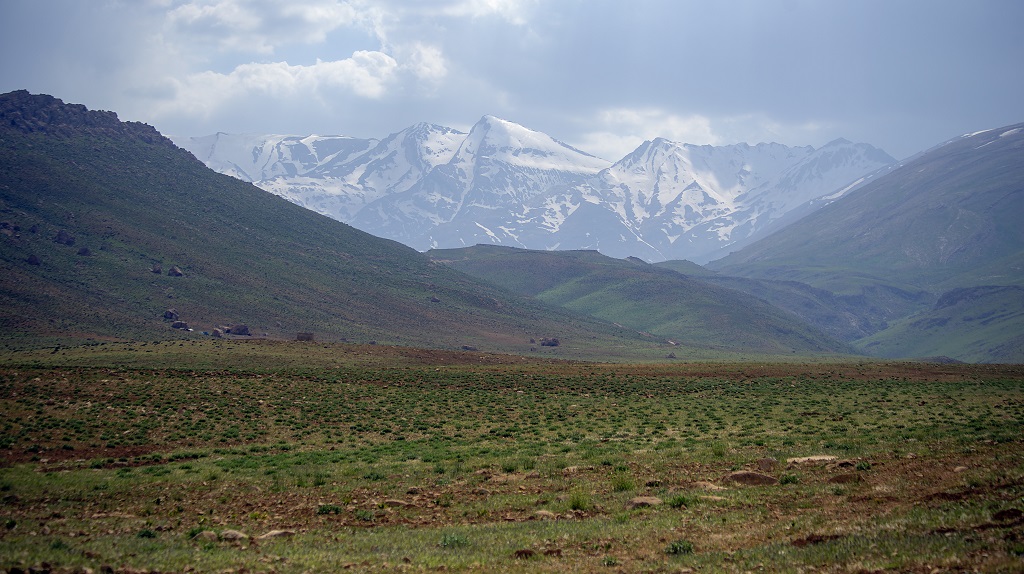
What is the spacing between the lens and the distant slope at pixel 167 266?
384ft

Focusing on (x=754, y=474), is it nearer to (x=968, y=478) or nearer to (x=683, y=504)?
(x=683, y=504)

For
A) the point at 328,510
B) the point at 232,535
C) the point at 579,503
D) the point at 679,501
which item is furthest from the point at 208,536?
the point at 679,501

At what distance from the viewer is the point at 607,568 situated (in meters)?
13.8

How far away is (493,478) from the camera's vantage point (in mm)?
24344

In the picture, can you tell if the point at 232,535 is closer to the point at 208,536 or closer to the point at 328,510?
the point at 208,536

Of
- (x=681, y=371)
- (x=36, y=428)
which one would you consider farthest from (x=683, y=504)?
(x=681, y=371)

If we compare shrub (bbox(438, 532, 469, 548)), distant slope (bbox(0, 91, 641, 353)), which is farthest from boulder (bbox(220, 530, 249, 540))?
distant slope (bbox(0, 91, 641, 353))

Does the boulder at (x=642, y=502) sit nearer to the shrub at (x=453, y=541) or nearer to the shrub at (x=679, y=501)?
the shrub at (x=679, y=501)

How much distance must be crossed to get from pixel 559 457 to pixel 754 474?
8.20m

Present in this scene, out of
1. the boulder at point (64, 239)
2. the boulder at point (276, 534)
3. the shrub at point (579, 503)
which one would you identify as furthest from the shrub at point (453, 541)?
the boulder at point (64, 239)

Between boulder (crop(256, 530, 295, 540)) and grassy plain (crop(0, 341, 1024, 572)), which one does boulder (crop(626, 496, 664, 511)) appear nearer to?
grassy plain (crop(0, 341, 1024, 572))

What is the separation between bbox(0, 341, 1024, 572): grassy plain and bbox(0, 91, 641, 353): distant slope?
65.4 metres

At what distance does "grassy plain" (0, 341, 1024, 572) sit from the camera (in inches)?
561

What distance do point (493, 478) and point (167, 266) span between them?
134913 millimetres
